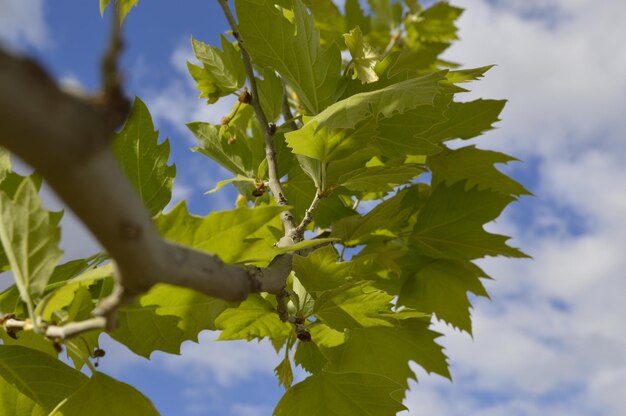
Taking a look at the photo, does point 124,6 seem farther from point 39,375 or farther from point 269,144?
point 39,375

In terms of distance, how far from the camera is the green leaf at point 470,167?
4.96ft

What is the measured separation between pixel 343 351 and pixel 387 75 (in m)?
0.58

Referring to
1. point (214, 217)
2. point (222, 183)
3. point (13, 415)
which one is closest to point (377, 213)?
point (222, 183)

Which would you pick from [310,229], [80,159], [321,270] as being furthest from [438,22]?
[80,159]

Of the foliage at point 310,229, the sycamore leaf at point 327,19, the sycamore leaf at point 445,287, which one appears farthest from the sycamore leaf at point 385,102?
the sycamore leaf at point 327,19

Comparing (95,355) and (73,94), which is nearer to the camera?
(73,94)

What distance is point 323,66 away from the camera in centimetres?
111

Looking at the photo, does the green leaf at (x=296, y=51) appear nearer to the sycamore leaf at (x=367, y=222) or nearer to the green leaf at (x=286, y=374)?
the sycamore leaf at (x=367, y=222)

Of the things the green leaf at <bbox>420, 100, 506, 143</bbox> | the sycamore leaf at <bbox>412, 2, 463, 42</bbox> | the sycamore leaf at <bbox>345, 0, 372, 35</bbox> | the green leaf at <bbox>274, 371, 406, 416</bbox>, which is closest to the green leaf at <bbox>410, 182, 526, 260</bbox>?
the green leaf at <bbox>420, 100, 506, 143</bbox>

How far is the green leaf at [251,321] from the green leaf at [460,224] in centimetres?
44

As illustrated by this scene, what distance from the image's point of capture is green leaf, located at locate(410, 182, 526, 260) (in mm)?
1400

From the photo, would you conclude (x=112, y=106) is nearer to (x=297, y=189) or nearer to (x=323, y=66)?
(x=323, y=66)

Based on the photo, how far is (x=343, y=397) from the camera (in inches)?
42.4

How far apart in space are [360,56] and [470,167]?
0.45 metres
